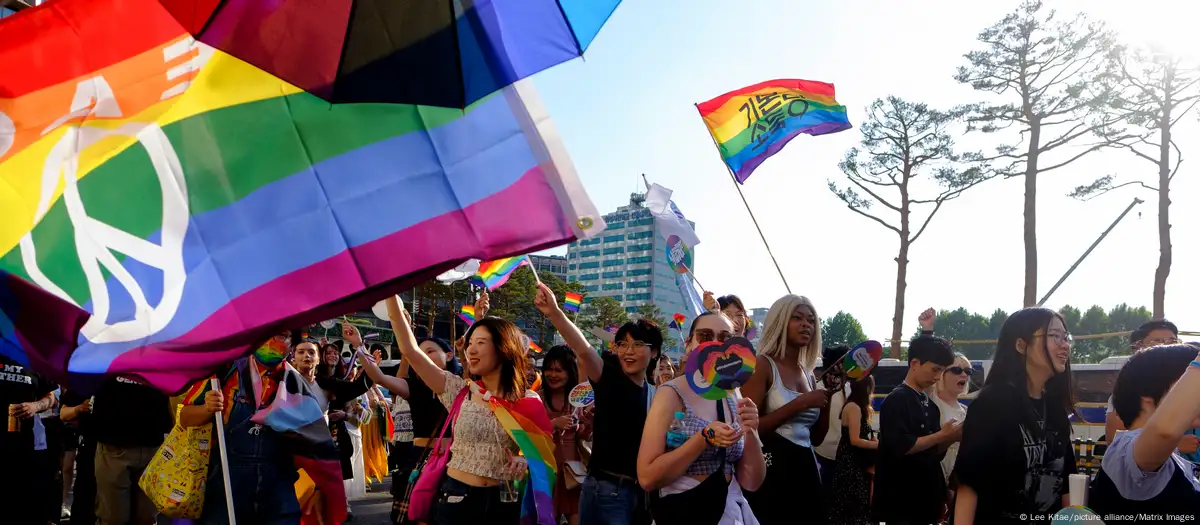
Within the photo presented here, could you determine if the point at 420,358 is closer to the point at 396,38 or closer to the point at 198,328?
the point at 198,328

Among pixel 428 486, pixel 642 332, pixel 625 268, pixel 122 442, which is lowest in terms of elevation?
pixel 428 486

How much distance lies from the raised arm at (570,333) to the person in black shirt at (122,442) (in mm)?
3351

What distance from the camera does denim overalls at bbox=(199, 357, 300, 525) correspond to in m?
5.76

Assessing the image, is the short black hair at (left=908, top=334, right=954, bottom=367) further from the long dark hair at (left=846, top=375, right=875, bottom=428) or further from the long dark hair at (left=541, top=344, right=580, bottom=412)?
the long dark hair at (left=541, top=344, right=580, bottom=412)

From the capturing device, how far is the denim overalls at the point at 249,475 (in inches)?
227

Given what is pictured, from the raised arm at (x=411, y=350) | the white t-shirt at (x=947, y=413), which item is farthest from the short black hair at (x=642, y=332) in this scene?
the white t-shirt at (x=947, y=413)

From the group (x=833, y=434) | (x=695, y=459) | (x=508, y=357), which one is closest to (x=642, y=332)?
(x=508, y=357)

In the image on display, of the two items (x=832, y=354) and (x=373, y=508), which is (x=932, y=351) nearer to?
(x=832, y=354)

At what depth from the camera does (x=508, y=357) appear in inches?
219

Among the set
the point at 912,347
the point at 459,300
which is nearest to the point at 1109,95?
the point at 912,347

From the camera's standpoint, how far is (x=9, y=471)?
7.32 metres

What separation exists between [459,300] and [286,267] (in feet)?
196

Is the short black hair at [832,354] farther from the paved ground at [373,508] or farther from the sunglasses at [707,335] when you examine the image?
the paved ground at [373,508]

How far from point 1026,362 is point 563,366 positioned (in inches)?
141
